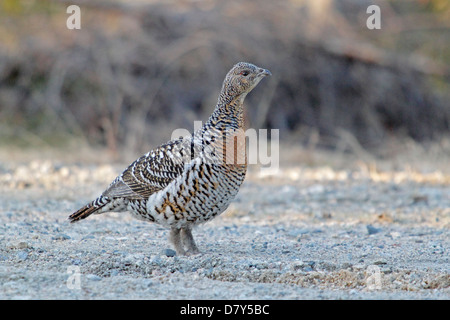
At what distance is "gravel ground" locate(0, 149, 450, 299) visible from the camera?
466 cm

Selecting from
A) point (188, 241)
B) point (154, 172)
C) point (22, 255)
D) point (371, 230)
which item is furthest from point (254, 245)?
point (22, 255)

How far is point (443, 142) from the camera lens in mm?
13734

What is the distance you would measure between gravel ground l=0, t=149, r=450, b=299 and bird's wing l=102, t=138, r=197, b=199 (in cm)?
52

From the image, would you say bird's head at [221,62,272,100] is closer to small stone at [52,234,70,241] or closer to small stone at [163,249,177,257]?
small stone at [163,249,177,257]

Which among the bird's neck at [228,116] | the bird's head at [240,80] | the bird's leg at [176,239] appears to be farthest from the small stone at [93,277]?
the bird's head at [240,80]

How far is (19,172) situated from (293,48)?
23.9 ft

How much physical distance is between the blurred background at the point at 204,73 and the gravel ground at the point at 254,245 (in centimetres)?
435

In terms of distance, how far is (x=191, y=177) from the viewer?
5609mm

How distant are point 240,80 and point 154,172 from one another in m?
1.19

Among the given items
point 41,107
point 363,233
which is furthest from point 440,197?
point 41,107

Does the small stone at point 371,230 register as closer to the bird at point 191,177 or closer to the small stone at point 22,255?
the bird at point 191,177

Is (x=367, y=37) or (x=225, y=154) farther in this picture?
(x=367, y=37)

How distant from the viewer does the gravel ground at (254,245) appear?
4.66 metres

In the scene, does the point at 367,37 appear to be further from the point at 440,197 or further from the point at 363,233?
the point at 363,233
